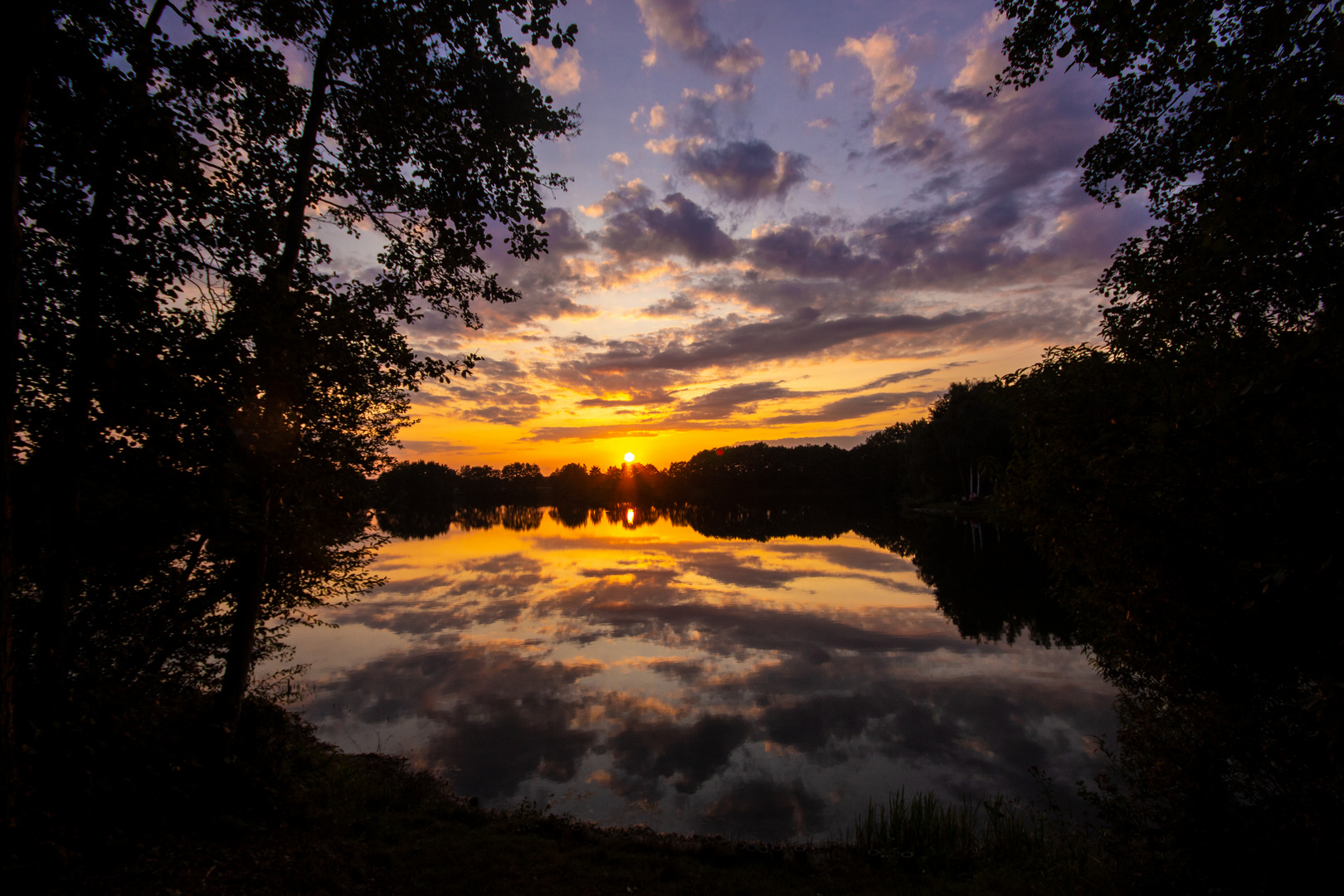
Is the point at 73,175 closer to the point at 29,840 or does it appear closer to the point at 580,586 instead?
the point at 29,840

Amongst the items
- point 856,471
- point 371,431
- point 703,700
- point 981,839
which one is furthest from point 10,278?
point 856,471

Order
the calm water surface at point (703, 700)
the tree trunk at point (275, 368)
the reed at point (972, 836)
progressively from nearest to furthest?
1. the tree trunk at point (275, 368)
2. the reed at point (972, 836)
3. the calm water surface at point (703, 700)

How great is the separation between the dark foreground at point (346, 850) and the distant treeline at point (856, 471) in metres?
4.40

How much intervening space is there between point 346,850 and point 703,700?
9.69m

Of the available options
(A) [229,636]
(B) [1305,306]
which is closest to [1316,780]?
(B) [1305,306]

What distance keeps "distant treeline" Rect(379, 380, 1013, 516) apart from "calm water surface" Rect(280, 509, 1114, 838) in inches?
234

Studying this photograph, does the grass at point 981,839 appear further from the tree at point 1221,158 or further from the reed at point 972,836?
the tree at point 1221,158

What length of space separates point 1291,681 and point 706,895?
8030mm

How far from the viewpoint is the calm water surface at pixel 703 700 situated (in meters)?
11.6

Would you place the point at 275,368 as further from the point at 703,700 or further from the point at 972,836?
the point at 703,700

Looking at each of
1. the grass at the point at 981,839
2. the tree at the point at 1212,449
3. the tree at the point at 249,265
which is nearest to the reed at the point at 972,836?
the grass at the point at 981,839

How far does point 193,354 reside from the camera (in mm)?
6633

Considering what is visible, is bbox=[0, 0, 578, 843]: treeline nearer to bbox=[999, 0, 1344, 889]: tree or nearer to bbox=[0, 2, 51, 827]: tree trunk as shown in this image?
bbox=[0, 2, 51, 827]: tree trunk

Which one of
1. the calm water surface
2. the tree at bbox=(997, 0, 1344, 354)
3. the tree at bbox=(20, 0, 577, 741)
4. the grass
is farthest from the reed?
the tree at bbox=(20, 0, 577, 741)
